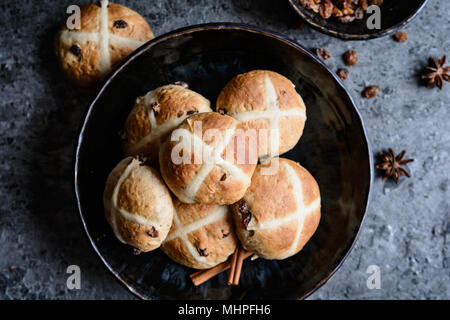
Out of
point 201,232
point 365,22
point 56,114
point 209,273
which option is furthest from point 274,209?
point 56,114

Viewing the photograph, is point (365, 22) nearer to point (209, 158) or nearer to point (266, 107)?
point (266, 107)

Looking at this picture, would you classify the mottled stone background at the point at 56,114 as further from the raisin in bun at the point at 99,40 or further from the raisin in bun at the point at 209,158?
the raisin in bun at the point at 209,158

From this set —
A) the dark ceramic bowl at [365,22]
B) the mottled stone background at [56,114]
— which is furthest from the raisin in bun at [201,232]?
the dark ceramic bowl at [365,22]

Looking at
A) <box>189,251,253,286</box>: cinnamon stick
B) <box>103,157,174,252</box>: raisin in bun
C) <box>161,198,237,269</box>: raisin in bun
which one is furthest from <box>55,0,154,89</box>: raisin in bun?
<box>189,251,253,286</box>: cinnamon stick
